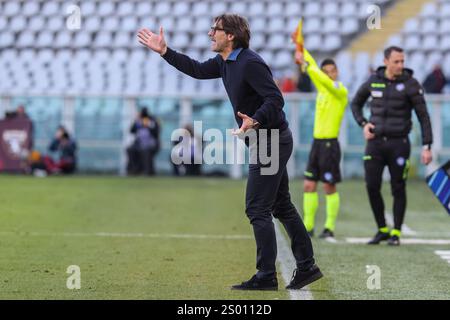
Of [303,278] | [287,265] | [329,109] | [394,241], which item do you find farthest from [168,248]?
[303,278]

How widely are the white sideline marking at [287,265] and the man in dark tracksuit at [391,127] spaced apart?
111 cm

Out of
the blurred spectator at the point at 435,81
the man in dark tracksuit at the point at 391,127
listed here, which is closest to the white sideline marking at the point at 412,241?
the man in dark tracksuit at the point at 391,127

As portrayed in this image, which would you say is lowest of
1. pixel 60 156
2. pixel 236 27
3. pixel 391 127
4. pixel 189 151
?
pixel 60 156

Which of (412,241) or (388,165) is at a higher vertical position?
(388,165)

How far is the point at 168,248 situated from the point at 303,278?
317 cm

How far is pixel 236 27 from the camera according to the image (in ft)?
25.5

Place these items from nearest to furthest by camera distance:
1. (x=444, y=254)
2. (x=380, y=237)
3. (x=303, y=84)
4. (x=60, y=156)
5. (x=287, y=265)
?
(x=287, y=265) < (x=444, y=254) < (x=380, y=237) < (x=60, y=156) < (x=303, y=84)

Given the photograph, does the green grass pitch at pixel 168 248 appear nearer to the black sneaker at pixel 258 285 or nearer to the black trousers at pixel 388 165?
the black sneaker at pixel 258 285

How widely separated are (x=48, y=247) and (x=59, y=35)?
59.2 feet

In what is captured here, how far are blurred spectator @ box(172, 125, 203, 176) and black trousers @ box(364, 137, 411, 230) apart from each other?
1233 cm

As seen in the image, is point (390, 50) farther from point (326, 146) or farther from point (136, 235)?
point (136, 235)

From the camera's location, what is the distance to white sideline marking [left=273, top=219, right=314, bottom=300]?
25.2 feet

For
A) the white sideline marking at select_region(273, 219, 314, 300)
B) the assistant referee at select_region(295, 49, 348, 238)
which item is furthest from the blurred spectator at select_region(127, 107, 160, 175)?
the assistant referee at select_region(295, 49, 348, 238)

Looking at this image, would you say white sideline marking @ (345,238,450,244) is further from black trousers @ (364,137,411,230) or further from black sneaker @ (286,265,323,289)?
black sneaker @ (286,265,323,289)
